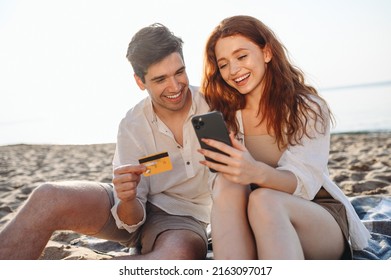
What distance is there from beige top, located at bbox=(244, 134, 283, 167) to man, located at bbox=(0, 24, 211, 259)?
0.94 ft

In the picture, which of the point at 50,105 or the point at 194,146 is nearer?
the point at 194,146

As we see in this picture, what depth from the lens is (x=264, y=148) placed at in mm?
2266

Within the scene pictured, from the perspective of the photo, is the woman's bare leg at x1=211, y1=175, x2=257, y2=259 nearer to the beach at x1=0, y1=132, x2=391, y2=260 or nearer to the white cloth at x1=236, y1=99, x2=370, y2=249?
the white cloth at x1=236, y1=99, x2=370, y2=249

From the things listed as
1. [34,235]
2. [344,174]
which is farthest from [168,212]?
[344,174]

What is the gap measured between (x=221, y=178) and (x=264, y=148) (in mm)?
413

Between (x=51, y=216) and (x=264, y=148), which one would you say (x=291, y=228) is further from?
(x=51, y=216)

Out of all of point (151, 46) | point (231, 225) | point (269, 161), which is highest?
point (151, 46)

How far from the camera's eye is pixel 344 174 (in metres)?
3.91

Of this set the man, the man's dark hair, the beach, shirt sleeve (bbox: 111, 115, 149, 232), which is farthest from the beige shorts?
the man's dark hair

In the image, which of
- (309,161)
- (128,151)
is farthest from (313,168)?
(128,151)

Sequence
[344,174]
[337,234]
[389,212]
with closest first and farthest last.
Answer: [337,234] → [389,212] → [344,174]

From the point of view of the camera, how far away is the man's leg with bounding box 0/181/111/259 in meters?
1.92
